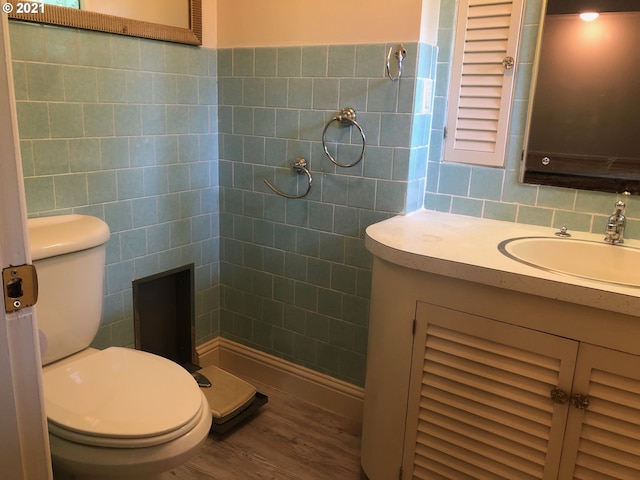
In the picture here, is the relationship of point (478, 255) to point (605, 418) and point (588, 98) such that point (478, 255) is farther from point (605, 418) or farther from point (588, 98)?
point (588, 98)

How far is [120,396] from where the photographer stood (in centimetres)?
146

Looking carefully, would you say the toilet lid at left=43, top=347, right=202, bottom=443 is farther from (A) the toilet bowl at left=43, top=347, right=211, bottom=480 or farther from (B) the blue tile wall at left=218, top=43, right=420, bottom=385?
(B) the blue tile wall at left=218, top=43, right=420, bottom=385

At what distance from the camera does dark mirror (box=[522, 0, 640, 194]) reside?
1.61 m

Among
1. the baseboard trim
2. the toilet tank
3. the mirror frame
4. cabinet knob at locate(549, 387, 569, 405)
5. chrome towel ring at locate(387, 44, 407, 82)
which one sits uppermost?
the mirror frame

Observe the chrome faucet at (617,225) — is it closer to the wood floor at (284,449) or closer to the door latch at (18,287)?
the wood floor at (284,449)

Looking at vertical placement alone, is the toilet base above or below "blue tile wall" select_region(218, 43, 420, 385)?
below

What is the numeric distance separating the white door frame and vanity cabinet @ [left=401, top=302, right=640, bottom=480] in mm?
1020

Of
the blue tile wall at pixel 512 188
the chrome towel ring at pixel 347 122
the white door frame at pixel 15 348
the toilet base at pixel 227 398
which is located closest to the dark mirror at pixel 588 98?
the blue tile wall at pixel 512 188

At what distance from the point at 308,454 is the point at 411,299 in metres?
0.83

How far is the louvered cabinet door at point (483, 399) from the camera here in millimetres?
1367

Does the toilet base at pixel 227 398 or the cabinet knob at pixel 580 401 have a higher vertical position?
the cabinet knob at pixel 580 401

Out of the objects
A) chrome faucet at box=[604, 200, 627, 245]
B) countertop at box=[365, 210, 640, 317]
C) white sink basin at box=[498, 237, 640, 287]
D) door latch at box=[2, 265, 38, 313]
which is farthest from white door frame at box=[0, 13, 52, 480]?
chrome faucet at box=[604, 200, 627, 245]

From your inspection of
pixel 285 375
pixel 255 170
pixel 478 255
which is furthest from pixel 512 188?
Result: pixel 285 375

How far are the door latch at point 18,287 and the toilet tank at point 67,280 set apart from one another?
81 centimetres
